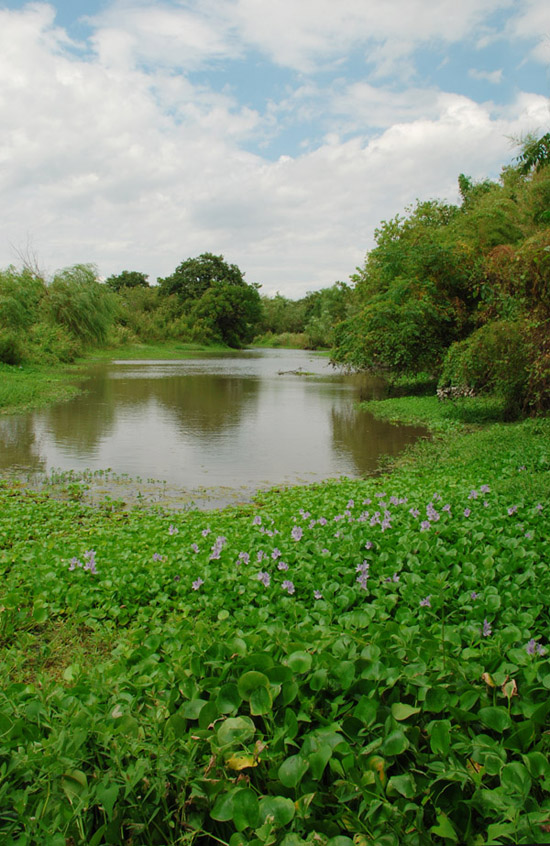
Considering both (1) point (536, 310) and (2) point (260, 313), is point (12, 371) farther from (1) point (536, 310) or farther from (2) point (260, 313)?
(2) point (260, 313)

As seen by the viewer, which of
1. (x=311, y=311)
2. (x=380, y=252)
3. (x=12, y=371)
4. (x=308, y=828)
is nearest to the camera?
(x=308, y=828)

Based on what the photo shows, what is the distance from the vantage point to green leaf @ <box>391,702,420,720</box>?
1988 mm

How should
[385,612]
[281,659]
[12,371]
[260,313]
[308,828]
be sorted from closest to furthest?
1. [308,828]
2. [281,659]
3. [385,612]
4. [12,371]
5. [260,313]

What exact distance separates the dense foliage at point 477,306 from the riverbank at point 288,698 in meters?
7.64

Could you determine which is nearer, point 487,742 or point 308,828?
point 308,828

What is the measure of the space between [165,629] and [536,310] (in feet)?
32.5

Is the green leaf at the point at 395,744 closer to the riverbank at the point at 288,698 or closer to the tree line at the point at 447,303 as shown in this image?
the riverbank at the point at 288,698

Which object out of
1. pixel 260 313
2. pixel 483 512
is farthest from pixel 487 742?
pixel 260 313

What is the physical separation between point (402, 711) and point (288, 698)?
1.28 feet

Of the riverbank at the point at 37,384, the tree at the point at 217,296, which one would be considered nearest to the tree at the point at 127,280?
the tree at the point at 217,296

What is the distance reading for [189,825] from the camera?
1.75 m

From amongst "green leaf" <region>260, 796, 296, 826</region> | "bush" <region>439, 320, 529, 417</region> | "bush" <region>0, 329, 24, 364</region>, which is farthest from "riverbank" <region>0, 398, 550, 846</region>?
"bush" <region>0, 329, 24, 364</region>

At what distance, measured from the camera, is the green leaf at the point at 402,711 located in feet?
6.52

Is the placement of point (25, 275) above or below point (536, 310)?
above
